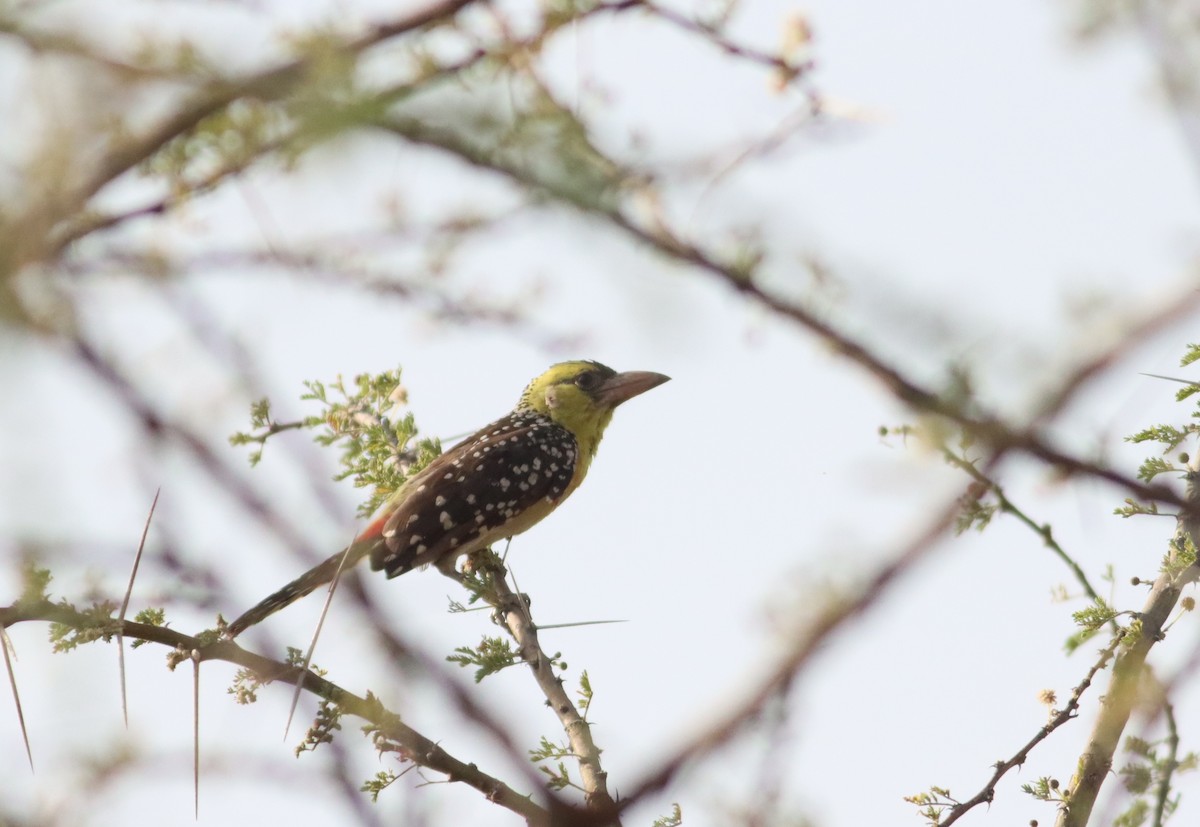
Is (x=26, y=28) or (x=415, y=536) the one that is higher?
(x=415, y=536)

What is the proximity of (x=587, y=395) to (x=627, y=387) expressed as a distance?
280mm

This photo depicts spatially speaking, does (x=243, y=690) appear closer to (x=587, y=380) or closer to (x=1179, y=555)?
(x=1179, y=555)

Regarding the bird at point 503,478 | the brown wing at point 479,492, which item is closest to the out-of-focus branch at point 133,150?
the bird at point 503,478

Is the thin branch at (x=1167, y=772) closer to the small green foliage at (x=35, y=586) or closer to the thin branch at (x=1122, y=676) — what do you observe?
the thin branch at (x=1122, y=676)

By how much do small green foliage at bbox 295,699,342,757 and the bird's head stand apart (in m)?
4.70

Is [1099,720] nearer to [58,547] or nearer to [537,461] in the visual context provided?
[58,547]

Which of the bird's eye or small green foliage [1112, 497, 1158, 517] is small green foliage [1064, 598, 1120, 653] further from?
the bird's eye

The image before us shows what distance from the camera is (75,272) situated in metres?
2.03

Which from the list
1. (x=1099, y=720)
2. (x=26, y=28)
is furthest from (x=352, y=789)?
(x=1099, y=720)

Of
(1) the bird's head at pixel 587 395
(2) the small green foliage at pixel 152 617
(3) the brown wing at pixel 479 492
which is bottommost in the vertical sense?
(2) the small green foliage at pixel 152 617

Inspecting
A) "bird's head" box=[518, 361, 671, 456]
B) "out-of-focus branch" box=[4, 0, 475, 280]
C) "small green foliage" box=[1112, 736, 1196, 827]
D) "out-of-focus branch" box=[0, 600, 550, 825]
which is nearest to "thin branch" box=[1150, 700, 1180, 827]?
"small green foliage" box=[1112, 736, 1196, 827]

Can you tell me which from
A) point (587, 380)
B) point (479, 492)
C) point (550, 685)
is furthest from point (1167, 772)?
point (587, 380)

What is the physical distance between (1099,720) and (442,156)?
3.35 metres

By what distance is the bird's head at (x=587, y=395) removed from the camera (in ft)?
28.5
